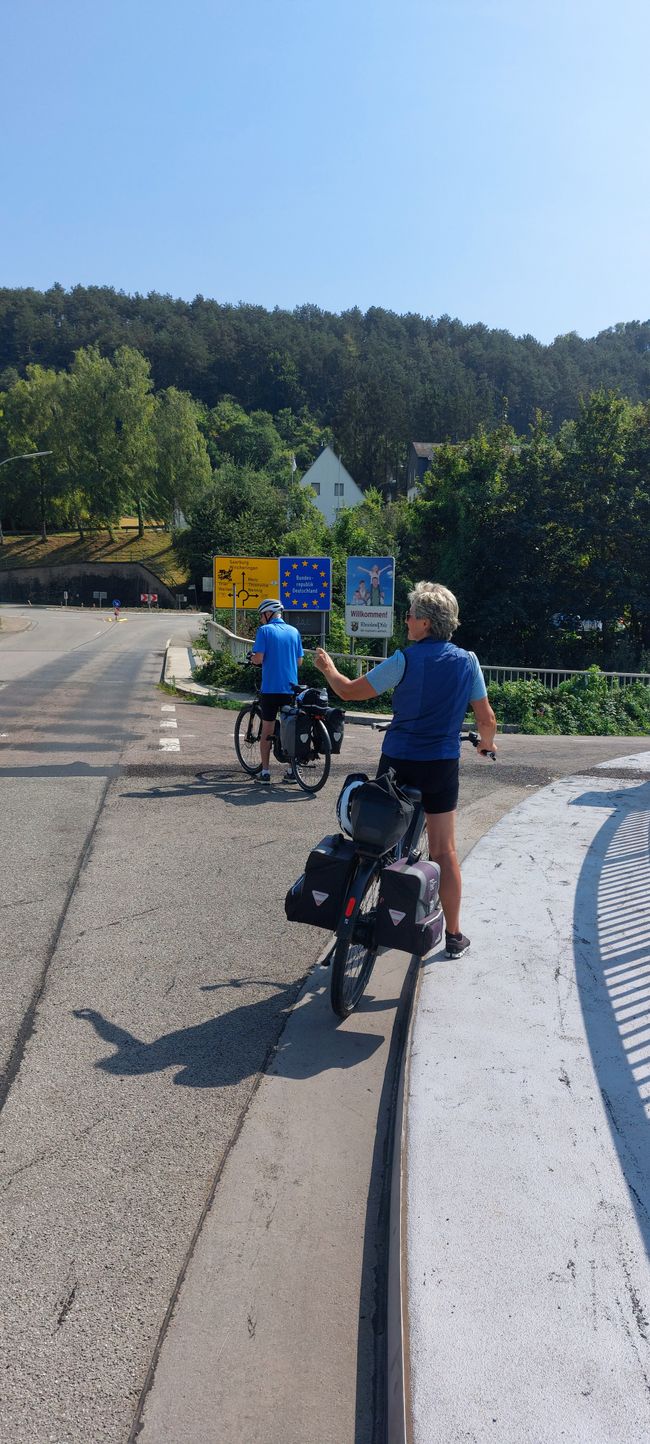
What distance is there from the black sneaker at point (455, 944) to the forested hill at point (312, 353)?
377 ft

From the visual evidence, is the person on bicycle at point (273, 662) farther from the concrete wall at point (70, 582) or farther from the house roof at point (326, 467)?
the house roof at point (326, 467)

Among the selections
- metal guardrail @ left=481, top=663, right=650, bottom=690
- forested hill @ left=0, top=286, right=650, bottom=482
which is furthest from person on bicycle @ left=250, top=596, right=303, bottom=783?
forested hill @ left=0, top=286, right=650, bottom=482

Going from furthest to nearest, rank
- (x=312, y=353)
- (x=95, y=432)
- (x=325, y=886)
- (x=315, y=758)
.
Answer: (x=312, y=353), (x=95, y=432), (x=315, y=758), (x=325, y=886)

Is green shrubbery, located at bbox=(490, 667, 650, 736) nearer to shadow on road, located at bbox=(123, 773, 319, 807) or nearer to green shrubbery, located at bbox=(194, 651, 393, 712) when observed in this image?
green shrubbery, located at bbox=(194, 651, 393, 712)

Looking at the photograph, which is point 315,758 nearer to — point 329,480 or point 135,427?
point 135,427

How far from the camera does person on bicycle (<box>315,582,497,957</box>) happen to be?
179 inches

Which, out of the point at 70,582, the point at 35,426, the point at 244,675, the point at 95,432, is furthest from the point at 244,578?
the point at 35,426

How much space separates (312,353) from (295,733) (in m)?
154

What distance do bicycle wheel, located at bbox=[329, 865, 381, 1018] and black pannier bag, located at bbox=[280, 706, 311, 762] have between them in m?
4.73

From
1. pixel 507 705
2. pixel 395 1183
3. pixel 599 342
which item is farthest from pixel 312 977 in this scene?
pixel 599 342

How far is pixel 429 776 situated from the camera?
15.3 feet

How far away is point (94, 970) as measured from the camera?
5020 mm

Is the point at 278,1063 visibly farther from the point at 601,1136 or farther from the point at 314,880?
the point at 601,1136

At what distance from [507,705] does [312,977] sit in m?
11.7
